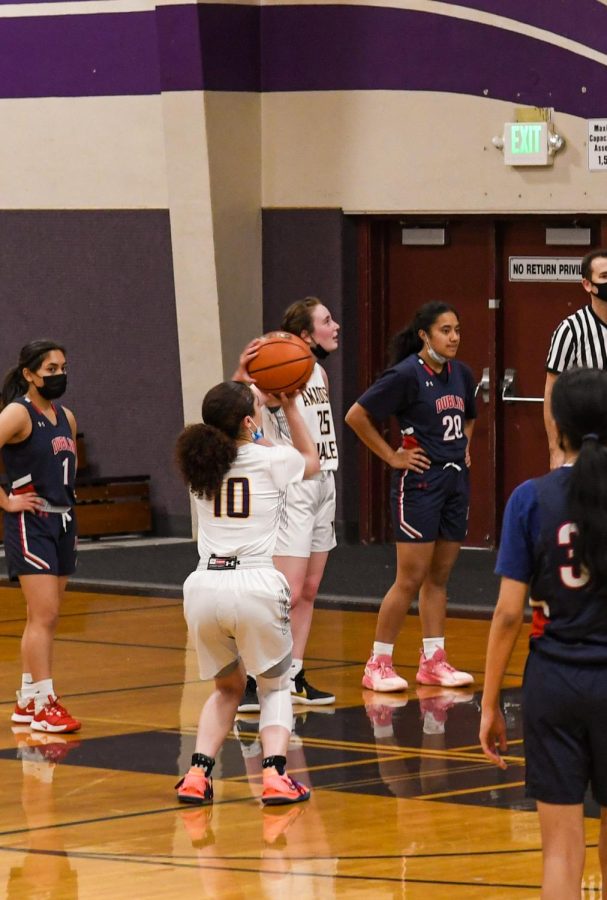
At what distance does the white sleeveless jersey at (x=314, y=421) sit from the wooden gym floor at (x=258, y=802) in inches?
44.2

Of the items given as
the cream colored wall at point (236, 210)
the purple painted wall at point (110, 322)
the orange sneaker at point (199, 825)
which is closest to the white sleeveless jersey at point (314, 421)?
the orange sneaker at point (199, 825)

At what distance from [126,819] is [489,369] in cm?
752

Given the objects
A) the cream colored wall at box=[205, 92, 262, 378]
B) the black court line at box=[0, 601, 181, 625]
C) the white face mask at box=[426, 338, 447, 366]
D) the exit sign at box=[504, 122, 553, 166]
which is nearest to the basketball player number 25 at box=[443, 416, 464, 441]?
the white face mask at box=[426, 338, 447, 366]

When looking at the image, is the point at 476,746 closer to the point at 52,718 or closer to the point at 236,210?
the point at 52,718

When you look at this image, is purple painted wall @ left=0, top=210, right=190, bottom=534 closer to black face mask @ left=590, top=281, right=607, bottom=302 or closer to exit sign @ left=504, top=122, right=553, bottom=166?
exit sign @ left=504, top=122, right=553, bottom=166

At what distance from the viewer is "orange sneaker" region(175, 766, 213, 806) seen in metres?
6.45

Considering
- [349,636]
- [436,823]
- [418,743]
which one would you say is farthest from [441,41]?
[436,823]

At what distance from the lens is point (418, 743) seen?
746 cm

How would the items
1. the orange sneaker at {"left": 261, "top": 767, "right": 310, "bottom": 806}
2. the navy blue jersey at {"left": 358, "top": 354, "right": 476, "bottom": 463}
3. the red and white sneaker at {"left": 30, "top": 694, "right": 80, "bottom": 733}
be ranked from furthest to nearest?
1. the navy blue jersey at {"left": 358, "top": 354, "right": 476, "bottom": 463}
2. the red and white sneaker at {"left": 30, "top": 694, "right": 80, "bottom": 733}
3. the orange sneaker at {"left": 261, "top": 767, "right": 310, "bottom": 806}

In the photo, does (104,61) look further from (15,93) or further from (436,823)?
(436,823)

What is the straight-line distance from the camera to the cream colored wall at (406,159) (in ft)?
41.5

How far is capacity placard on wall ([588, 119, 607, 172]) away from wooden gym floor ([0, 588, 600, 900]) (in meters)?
4.22

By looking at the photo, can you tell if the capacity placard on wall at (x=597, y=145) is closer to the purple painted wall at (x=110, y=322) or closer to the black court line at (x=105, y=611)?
the purple painted wall at (x=110, y=322)

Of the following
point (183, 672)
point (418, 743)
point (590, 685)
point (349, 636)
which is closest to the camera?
point (590, 685)
